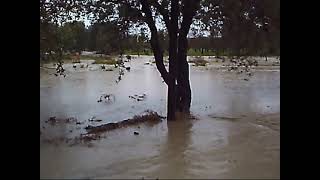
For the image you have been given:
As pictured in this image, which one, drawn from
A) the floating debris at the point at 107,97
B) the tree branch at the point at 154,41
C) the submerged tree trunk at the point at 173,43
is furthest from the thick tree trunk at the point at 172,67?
the floating debris at the point at 107,97

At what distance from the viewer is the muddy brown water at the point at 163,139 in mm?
3846

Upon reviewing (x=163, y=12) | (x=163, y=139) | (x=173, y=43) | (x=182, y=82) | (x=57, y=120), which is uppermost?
(x=163, y=12)

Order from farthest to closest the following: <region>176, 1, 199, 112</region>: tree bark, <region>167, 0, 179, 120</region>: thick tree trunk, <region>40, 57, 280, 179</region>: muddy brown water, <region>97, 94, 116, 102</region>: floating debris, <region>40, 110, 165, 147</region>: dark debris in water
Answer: <region>97, 94, 116, 102</region>: floating debris < <region>176, 1, 199, 112</region>: tree bark < <region>167, 0, 179, 120</region>: thick tree trunk < <region>40, 110, 165, 147</region>: dark debris in water < <region>40, 57, 280, 179</region>: muddy brown water

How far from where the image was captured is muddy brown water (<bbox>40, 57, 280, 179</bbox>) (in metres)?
3.85

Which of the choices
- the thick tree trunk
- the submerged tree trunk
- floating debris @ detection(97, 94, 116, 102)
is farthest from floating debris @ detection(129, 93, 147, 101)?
the thick tree trunk

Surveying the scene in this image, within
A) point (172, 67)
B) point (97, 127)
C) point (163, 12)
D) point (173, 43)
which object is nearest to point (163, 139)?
point (97, 127)

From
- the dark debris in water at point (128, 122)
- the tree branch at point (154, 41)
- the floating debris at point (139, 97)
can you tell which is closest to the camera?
the dark debris in water at point (128, 122)

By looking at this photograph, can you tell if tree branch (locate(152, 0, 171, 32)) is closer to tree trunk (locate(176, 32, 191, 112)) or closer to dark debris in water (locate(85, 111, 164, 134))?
tree trunk (locate(176, 32, 191, 112))

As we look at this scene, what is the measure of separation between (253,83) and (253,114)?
3783 mm

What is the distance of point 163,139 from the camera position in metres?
5.44

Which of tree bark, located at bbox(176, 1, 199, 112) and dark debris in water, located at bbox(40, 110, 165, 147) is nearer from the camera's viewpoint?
dark debris in water, located at bbox(40, 110, 165, 147)

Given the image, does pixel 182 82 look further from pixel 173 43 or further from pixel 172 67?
pixel 173 43

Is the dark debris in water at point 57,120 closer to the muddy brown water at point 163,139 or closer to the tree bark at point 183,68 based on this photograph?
the muddy brown water at point 163,139
